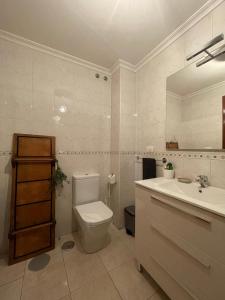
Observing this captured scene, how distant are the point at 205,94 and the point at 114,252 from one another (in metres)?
1.91

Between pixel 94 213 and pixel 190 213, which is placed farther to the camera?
pixel 94 213

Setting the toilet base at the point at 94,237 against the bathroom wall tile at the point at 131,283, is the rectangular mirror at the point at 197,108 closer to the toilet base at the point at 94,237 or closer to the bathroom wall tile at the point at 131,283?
the toilet base at the point at 94,237

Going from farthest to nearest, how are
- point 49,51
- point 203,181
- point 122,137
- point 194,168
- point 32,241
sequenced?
1. point 122,137
2. point 49,51
3. point 32,241
4. point 194,168
5. point 203,181

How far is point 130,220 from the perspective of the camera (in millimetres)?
1790

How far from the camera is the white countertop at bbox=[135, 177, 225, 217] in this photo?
2.47 feet

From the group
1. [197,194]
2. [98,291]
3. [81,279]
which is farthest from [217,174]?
[81,279]

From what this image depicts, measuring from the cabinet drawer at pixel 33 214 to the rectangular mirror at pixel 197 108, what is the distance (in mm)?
1595

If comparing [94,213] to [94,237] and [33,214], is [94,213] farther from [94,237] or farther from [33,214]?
[33,214]

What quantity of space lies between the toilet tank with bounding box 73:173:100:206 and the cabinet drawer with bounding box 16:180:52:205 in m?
0.32

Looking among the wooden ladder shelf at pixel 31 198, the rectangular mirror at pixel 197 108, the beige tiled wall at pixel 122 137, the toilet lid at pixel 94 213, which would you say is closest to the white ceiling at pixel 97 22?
the beige tiled wall at pixel 122 137

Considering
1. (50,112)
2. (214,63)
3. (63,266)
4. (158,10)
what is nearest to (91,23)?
(158,10)

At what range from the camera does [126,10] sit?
4.03ft

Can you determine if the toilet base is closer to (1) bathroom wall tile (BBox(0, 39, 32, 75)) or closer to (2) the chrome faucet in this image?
(2) the chrome faucet

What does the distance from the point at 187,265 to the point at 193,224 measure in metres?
0.28
